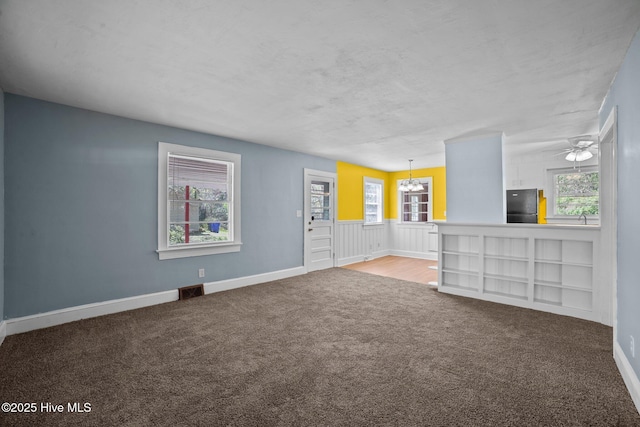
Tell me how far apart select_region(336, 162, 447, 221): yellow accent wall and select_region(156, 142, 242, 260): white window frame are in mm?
2811

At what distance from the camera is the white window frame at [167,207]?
4047 mm

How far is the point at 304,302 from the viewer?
4.11m

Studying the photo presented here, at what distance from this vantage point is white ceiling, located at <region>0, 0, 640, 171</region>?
1800 millimetres

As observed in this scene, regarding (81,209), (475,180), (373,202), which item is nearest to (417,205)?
(373,202)

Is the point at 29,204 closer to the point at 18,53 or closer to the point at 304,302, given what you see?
the point at 18,53

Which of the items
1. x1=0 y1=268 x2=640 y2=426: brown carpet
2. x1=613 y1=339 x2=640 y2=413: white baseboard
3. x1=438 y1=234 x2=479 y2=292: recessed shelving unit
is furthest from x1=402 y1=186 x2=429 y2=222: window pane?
x1=613 y1=339 x2=640 y2=413: white baseboard

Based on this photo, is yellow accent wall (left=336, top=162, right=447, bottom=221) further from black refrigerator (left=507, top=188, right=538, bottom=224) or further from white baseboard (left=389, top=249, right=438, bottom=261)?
black refrigerator (left=507, top=188, right=538, bottom=224)

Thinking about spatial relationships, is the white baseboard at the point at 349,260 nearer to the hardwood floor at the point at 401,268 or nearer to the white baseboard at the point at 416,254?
the hardwood floor at the point at 401,268

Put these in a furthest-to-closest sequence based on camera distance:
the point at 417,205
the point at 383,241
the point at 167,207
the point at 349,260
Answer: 1. the point at 383,241
2. the point at 417,205
3. the point at 349,260
4. the point at 167,207

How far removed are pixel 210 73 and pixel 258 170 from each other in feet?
8.73

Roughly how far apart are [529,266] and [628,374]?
200cm

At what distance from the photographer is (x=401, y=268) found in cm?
662

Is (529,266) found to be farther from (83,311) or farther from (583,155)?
(83,311)

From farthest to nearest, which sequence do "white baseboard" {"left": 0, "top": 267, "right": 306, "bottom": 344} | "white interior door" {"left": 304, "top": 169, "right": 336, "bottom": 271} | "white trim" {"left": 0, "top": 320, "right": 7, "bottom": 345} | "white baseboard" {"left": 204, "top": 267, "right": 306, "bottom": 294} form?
1. "white interior door" {"left": 304, "top": 169, "right": 336, "bottom": 271}
2. "white baseboard" {"left": 204, "top": 267, "right": 306, "bottom": 294}
3. "white baseboard" {"left": 0, "top": 267, "right": 306, "bottom": 344}
4. "white trim" {"left": 0, "top": 320, "right": 7, "bottom": 345}
